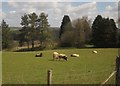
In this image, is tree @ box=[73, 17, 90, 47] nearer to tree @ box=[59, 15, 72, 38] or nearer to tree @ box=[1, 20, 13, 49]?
tree @ box=[59, 15, 72, 38]

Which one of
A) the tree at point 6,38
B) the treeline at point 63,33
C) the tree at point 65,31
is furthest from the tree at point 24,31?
the tree at point 65,31

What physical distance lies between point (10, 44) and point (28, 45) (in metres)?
10.2

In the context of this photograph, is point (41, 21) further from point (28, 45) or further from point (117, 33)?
point (117, 33)

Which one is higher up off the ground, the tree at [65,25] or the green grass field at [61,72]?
the tree at [65,25]

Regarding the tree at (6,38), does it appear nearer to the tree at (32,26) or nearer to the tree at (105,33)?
the tree at (32,26)

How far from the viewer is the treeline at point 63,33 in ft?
251

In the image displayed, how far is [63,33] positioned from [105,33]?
17606 mm

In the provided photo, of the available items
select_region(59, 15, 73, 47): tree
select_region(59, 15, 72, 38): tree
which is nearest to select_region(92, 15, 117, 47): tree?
select_region(59, 15, 73, 47): tree

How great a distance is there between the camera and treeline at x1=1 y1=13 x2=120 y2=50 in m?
76.4

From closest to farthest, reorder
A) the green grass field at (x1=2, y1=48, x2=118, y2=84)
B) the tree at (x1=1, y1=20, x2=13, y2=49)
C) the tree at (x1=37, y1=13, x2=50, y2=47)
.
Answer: the green grass field at (x1=2, y1=48, x2=118, y2=84) → the tree at (x1=1, y1=20, x2=13, y2=49) → the tree at (x1=37, y1=13, x2=50, y2=47)

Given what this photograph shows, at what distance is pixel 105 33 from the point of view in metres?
75.9

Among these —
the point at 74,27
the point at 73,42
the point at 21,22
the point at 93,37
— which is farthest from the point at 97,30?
the point at 21,22

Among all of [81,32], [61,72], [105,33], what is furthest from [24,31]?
[61,72]

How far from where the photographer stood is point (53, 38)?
9162 cm
